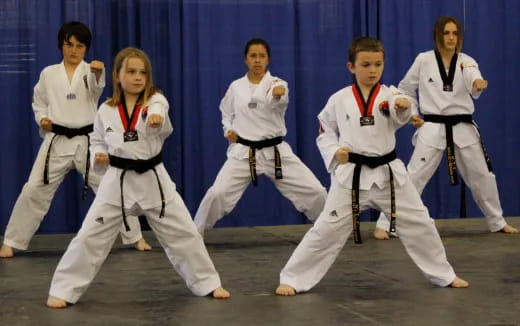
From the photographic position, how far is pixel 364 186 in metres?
4.38

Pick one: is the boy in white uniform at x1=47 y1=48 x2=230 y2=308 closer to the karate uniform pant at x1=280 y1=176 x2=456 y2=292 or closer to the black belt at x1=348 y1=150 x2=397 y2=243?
the karate uniform pant at x1=280 y1=176 x2=456 y2=292

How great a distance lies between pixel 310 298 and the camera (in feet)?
14.2

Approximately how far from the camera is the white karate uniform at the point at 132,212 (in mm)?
4230

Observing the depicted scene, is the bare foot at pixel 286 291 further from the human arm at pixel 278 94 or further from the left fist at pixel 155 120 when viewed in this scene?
the human arm at pixel 278 94

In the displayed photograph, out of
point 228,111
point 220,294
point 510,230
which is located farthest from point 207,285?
point 510,230

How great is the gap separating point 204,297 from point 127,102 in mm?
970

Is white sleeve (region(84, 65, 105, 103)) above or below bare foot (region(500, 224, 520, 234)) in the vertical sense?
above

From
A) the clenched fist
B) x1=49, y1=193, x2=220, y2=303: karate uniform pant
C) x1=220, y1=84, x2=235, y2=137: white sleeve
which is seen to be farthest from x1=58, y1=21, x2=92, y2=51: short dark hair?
x1=49, y1=193, x2=220, y2=303: karate uniform pant

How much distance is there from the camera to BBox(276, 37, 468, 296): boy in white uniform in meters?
4.36

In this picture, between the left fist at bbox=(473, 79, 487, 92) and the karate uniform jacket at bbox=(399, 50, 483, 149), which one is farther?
the karate uniform jacket at bbox=(399, 50, 483, 149)

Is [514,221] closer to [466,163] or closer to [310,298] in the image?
[466,163]

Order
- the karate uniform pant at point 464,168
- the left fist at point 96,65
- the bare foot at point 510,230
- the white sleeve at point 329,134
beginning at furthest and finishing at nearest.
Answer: the bare foot at point 510,230, the karate uniform pant at point 464,168, the left fist at point 96,65, the white sleeve at point 329,134

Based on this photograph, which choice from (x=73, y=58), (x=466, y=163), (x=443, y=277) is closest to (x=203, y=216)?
(x=73, y=58)

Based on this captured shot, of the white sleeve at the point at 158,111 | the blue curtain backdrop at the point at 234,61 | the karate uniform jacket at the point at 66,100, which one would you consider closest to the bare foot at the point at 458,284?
the white sleeve at the point at 158,111
